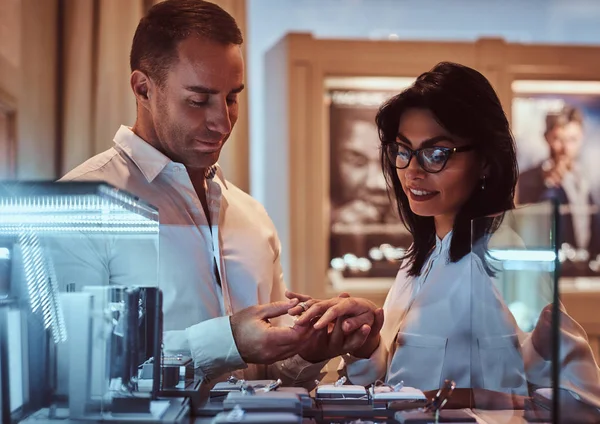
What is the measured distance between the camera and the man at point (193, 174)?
57.0 inches

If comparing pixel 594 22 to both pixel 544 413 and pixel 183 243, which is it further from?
pixel 544 413

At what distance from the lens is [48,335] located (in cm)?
105

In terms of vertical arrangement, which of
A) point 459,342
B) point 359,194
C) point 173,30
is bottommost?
point 459,342

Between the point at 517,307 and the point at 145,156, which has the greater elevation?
the point at 145,156

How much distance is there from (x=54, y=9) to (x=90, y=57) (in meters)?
0.20

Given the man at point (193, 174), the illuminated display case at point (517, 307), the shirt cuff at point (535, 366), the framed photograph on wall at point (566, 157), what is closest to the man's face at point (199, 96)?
the man at point (193, 174)

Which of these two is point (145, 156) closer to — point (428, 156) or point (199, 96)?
point (199, 96)

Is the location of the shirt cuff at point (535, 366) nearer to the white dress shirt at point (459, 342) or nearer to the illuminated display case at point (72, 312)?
the white dress shirt at point (459, 342)

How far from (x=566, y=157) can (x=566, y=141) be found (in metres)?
0.07

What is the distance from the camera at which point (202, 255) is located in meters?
1.65

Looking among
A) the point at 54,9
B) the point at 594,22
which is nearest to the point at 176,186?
the point at 54,9

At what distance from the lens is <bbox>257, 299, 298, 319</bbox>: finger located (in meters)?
1.30

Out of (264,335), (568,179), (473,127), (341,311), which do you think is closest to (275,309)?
(264,335)

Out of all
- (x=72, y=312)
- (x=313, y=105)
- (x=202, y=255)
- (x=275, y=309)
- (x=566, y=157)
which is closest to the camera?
(x=72, y=312)
